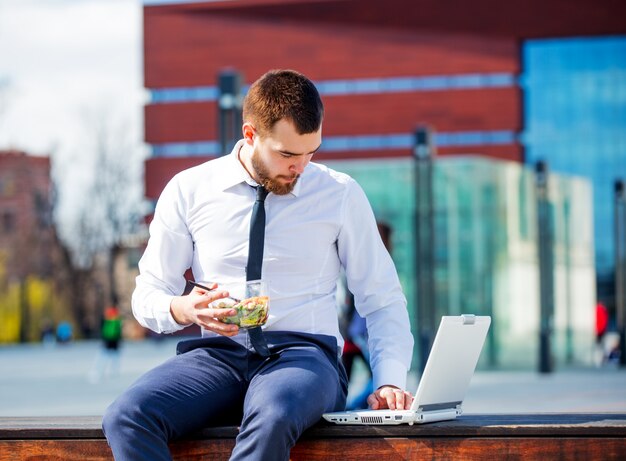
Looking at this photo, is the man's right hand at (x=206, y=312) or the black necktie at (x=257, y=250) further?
the black necktie at (x=257, y=250)

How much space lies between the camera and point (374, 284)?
495 cm

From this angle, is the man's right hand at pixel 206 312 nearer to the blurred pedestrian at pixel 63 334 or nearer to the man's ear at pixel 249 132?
the man's ear at pixel 249 132

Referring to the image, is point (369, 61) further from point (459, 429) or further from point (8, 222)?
point (459, 429)

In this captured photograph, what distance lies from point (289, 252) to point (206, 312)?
0.50 meters

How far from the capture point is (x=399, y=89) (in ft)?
232

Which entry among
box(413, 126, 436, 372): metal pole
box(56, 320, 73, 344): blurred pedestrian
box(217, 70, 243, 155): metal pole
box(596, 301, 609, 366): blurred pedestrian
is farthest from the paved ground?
box(56, 320, 73, 344): blurred pedestrian

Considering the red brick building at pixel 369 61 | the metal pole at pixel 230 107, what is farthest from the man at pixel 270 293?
the red brick building at pixel 369 61

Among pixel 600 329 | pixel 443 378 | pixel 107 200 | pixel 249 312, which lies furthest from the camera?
pixel 107 200

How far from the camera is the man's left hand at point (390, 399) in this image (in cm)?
462

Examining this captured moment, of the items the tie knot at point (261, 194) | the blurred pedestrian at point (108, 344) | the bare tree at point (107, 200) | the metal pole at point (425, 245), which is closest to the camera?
the tie knot at point (261, 194)

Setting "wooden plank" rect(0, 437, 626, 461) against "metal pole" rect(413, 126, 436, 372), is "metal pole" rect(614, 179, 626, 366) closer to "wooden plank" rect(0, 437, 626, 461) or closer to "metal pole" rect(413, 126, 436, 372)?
"metal pole" rect(413, 126, 436, 372)

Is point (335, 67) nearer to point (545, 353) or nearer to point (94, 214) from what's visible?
point (94, 214)

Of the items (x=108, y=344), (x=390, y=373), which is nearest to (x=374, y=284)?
(x=390, y=373)

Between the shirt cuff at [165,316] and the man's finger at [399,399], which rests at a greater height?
the shirt cuff at [165,316]
